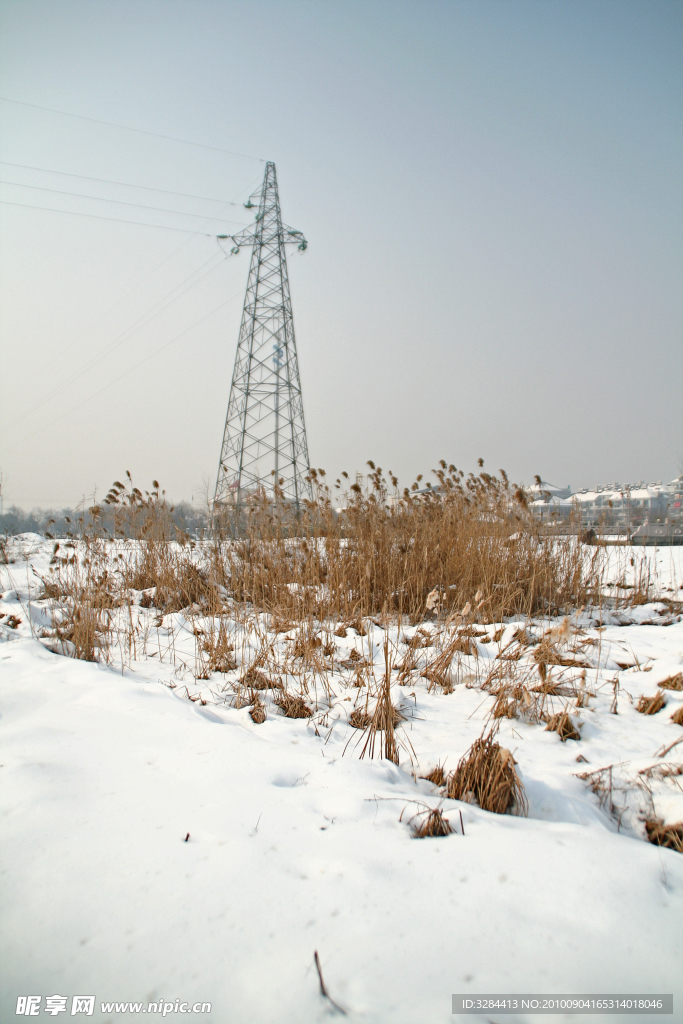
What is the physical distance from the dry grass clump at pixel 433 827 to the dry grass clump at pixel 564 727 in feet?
3.28

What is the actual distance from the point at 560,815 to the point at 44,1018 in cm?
141

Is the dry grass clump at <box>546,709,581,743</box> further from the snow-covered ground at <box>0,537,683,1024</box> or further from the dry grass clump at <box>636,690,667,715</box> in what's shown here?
the dry grass clump at <box>636,690,667,715</box>

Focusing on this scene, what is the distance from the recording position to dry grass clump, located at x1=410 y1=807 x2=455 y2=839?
1.27 meters

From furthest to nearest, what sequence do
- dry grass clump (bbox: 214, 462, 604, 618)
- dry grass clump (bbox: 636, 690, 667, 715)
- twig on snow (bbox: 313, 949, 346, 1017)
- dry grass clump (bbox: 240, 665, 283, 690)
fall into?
dry grass clump (bbox: 214, 462, 604, 618) → dry grass clump (bbox: 240, 665, 283, 690) → dry grass clump (bbox: 636, 690, 667, 715) → twig on snow (bbox: 313, 949, 346, 1017)

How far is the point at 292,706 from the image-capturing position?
2340 millimetres

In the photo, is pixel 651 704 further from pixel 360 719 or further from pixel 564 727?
pixel 360 719

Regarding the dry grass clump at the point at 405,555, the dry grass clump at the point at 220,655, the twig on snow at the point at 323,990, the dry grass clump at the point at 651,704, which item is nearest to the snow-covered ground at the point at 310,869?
the twig on snow at the point at 323,990

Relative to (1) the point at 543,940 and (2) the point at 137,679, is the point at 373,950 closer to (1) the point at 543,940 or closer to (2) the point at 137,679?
(1) the point at 543,940

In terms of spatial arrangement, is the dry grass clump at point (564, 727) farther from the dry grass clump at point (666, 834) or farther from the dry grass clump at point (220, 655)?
the dry grass clump at point (220, 655)

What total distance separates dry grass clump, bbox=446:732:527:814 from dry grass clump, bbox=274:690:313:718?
931 mm

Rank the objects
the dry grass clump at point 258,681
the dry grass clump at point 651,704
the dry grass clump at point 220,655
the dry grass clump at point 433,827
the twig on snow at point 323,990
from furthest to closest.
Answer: the dry grass clump at point 220,655 → the dry grass clump at point 258,681 → the dry grass clump at point 651,704 → the dry grass clump at point 433,827 → the twig on snow at point 323,990

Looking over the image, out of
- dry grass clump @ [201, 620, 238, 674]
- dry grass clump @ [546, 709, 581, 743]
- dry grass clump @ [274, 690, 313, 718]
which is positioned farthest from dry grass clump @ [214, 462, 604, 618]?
dry grass clump @ [546, 709, 581, 743]

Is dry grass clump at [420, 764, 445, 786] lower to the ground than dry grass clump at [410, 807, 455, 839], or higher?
lower

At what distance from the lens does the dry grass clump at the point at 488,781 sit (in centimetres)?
147
